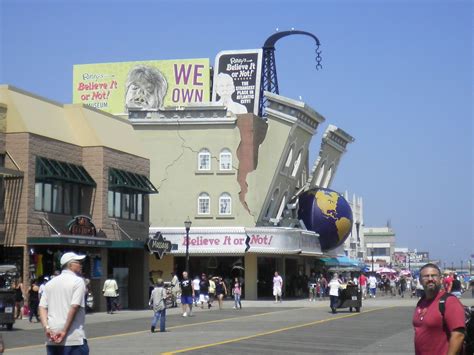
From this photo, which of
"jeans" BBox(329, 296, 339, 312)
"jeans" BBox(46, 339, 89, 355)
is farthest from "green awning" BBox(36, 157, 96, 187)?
"jeans" BBox(46, 339, 89, 355)

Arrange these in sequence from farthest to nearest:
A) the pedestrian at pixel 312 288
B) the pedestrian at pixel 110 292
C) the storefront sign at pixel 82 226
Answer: the pedestrian at pixel 312 288 → the pedestrian at pixel 110 292 → the storefront sign at pixel 82 226

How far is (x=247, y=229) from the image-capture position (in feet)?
176

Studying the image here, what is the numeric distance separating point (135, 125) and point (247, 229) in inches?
378

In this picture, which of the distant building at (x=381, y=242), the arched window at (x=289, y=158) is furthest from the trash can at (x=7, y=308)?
the distant building at (x=381, y=242)

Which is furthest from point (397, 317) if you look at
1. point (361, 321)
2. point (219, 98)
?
point (219, 98)

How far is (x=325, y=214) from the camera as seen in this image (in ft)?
199

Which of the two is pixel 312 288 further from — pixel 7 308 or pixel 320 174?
pixel 7 308

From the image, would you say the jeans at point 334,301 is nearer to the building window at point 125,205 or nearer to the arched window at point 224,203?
the building window at point 125,205

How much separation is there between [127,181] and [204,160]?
14.6m

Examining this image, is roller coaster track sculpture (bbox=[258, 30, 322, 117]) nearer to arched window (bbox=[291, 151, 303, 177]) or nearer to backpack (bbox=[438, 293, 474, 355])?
arched window (bbox=[291, 151, 303, 177])

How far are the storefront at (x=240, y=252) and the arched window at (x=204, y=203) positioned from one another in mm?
2228

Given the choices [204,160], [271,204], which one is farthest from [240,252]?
[204,160]

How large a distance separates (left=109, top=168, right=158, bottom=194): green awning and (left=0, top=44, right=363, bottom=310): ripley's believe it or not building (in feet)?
0.25

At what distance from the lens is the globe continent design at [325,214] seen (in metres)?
60.6
